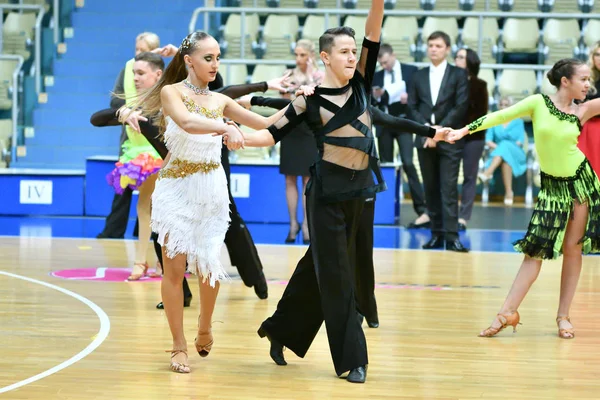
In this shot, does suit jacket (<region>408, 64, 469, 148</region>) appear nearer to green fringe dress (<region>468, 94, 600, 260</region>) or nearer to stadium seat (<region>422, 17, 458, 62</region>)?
green fringe dress (<region>468, 94, 600, 260</region>)

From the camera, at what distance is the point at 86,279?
7.52m

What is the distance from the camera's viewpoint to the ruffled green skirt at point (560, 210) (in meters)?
5.71

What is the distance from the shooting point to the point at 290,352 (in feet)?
17.7

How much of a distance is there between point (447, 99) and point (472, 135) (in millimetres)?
1129

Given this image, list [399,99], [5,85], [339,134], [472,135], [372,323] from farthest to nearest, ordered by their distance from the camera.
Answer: [5,85]
[399,99]
[472,135]
[372,323]
[339,134]

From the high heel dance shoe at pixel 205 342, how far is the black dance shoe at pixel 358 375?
0.77 m

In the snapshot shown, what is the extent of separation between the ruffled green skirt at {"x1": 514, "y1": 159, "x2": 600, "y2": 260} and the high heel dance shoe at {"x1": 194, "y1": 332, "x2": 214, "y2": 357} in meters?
1.92

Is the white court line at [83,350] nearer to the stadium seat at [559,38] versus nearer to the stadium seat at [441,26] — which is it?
the stadium seat at [441,26]

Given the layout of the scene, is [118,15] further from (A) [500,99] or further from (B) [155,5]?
(A) [500,99]

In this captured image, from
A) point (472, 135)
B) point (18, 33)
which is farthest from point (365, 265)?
point (18, 33)

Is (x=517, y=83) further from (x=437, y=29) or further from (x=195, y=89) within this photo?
(x=195, y=89)

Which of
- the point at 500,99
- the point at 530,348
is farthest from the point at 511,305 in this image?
the point at 500,99

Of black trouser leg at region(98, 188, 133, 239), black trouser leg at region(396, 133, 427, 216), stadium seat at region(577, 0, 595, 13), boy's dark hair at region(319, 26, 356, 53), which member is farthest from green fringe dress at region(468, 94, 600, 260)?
stadium seat at region(577, 0, 595, 13)

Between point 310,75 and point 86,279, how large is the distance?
9.20 feet
